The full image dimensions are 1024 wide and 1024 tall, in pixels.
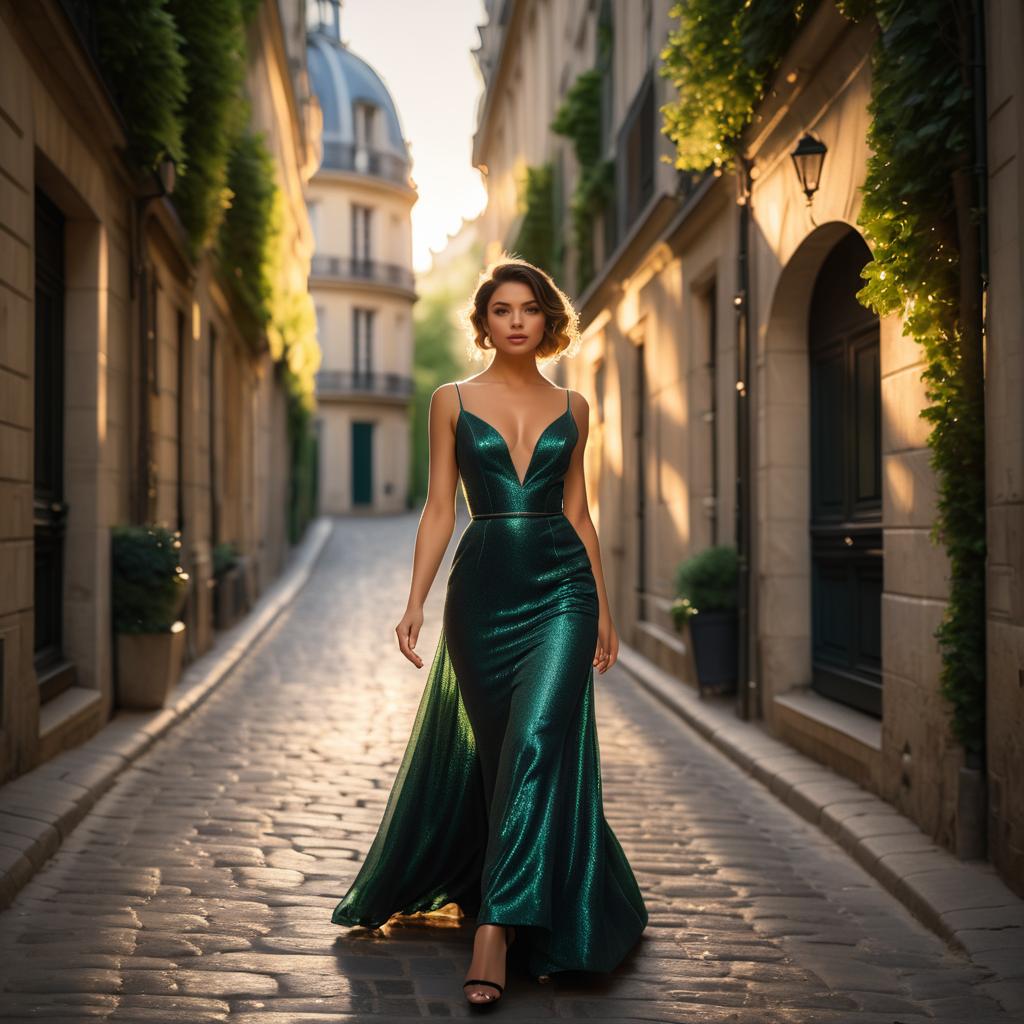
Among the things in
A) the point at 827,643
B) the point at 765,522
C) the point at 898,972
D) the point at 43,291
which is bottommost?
the point at 898,972

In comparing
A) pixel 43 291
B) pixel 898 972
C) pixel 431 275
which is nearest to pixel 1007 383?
pixel 898 972

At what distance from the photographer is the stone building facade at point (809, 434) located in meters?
5.25

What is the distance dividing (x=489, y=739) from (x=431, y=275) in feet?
231

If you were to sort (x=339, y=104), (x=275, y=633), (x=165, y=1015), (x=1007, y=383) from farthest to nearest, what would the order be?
(x=339, y=104) → (x=275, y=633) → (x=1007, y=383) → (x=165, y=1015)

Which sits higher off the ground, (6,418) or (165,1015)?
(6,418)

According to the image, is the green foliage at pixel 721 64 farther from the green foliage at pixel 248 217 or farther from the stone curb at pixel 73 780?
the green foliage at pixel 248 217

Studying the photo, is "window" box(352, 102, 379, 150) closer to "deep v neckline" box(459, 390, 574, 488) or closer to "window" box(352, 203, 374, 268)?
"window" box(352, 203, 374, 268)

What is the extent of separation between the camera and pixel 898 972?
4324 millimetres

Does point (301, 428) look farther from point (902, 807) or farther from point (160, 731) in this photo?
point (902, 807)

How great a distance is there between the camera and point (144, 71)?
9.35 m

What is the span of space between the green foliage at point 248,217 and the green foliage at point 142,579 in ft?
22.0

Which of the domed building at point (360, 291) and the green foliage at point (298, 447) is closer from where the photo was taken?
the green foliage at point (298, 447)

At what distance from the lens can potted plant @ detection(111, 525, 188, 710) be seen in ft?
30.9

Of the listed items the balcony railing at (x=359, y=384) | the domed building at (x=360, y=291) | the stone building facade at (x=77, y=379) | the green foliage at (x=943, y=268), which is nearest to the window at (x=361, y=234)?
the domed building at (x=360, y=291)
